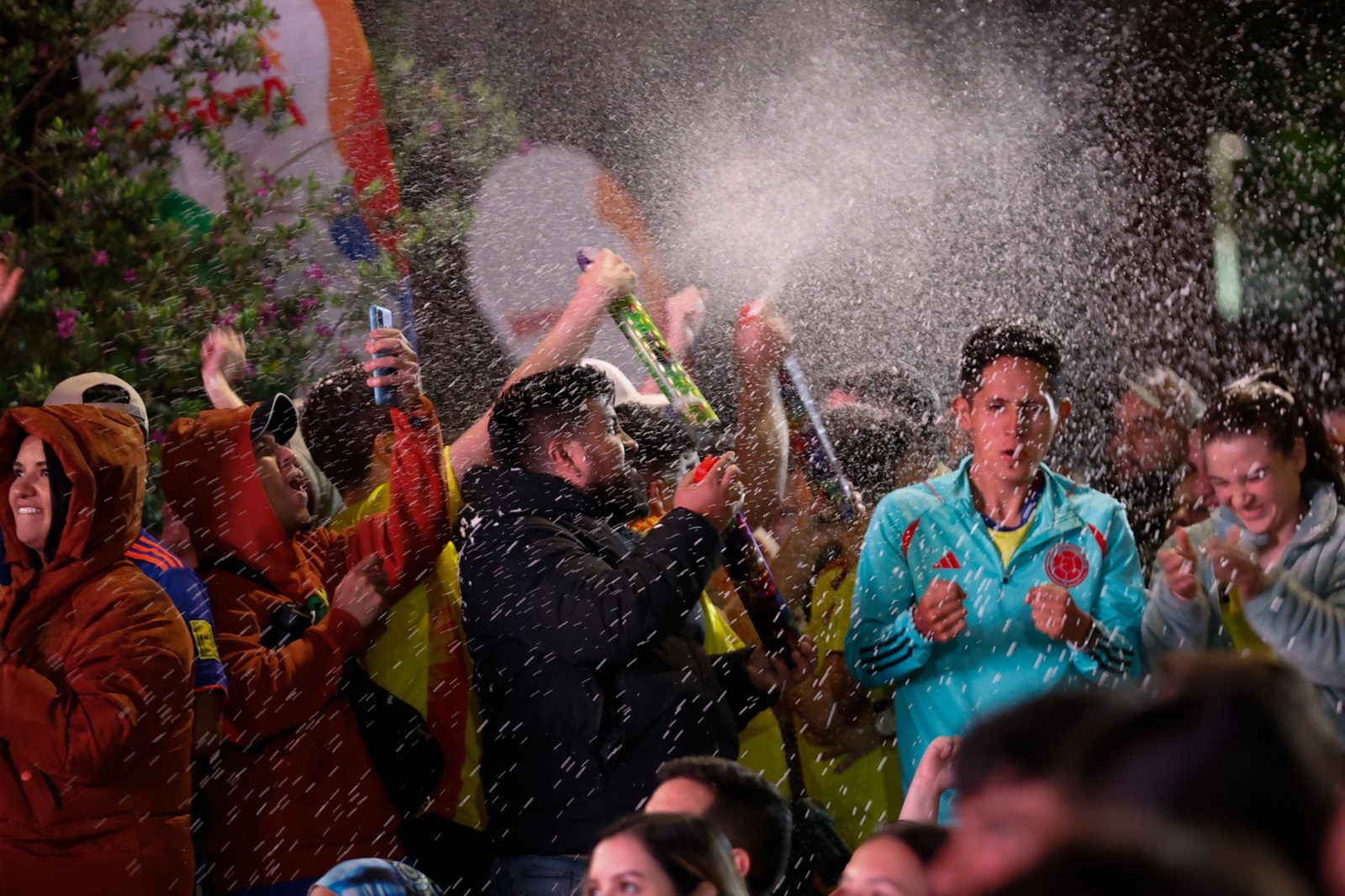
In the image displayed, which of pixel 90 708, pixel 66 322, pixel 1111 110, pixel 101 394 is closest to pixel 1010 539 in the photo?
pixel 90 708

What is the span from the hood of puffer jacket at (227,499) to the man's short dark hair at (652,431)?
82 cm

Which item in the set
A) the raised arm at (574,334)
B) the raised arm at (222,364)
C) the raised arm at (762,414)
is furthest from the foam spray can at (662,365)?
the raised arm at (222,364)

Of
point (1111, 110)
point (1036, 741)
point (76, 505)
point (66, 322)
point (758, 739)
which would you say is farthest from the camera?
point (1111, 110)

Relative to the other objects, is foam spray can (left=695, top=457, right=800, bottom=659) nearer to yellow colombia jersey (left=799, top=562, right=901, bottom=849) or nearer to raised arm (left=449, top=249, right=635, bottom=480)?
yellow colombia jersey (left=799, top=562, right=901, bottom=849)

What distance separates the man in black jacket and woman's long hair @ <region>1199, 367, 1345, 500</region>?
0.98 m

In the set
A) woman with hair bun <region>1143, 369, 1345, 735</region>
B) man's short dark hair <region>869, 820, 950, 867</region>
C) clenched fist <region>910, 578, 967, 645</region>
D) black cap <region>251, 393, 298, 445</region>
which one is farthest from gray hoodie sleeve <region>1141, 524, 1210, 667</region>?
black cap <region>251, 393, 298, 445</region>

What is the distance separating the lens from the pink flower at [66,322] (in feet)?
11.1

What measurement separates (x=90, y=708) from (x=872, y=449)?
1827 millimetres

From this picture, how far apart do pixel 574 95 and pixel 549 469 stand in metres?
3.17

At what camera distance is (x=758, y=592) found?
270cm

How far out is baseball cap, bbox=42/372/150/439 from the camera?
2.61m

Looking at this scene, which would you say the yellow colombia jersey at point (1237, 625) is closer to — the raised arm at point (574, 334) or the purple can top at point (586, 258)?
the raised arm at point (574, 334)

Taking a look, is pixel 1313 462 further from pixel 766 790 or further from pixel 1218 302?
pixel 1218 302

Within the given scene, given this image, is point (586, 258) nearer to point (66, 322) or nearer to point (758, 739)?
point (758, 739)
